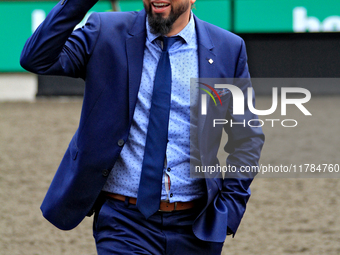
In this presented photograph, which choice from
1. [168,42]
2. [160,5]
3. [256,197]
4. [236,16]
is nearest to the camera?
[160,5]

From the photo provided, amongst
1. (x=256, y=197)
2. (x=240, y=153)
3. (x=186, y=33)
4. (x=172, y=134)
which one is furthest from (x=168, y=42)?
(x=256, y=197)

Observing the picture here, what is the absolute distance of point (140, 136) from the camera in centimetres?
235

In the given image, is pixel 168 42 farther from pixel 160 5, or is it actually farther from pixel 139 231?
pixel 139 231

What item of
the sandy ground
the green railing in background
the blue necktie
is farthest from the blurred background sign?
the blue necktie

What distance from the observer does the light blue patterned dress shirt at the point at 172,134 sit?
92.4 inches

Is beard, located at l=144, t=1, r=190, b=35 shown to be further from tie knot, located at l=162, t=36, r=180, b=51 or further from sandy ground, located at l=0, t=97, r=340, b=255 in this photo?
sandy ground, located at l=0, t=97, r=340, b=255

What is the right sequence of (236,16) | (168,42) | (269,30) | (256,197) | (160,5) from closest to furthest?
(160,5)
(168,42)
(256,197)
(269,30)
(236,16)

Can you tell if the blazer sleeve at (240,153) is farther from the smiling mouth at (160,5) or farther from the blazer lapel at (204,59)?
the smiling mouth at (160,5)

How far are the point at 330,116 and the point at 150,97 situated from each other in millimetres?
9371

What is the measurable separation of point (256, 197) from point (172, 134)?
4.03 meters

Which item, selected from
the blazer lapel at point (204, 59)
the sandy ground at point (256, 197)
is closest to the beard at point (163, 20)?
the blazer lapel at point (204, 59)

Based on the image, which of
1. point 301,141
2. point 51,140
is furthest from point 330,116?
point 51,140

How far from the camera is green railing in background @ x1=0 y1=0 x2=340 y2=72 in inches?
541

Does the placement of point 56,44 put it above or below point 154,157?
above
